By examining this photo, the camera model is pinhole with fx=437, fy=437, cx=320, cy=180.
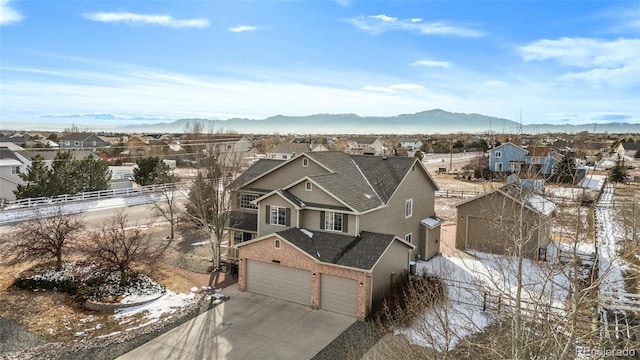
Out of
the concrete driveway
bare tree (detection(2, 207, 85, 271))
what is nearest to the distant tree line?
bare tree (detection(2, 207, 85, 271))

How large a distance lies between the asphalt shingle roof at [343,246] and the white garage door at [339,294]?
75 centimetres

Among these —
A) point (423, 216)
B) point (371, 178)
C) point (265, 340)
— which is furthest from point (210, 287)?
point (423, 216)

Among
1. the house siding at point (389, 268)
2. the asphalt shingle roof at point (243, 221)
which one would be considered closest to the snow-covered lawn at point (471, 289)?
the house siding at point (389, 268)

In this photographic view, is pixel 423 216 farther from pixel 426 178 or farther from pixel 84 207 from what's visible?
pixel 84 207

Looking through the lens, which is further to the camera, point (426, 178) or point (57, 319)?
point (426, 178)

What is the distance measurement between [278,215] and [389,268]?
6.23 m

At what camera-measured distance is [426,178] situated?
89.9 ft

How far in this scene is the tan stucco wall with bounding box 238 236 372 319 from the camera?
17.4 metres

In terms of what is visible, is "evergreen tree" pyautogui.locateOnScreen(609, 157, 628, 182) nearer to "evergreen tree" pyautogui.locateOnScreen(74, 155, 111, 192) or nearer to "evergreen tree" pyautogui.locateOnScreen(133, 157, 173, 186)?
"evergreen tree" pyautogui.locateOnScreen(133, 157, 173, 186)

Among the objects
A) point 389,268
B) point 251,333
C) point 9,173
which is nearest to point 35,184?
point 9,173

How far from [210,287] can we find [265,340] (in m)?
6.25

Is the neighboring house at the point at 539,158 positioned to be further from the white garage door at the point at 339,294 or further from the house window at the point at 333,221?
the house window at the point at 333,221

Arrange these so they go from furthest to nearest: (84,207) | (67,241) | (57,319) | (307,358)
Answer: (84,207) < (67,241) < (57,319) < (307,358)

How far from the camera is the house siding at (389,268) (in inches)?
723
